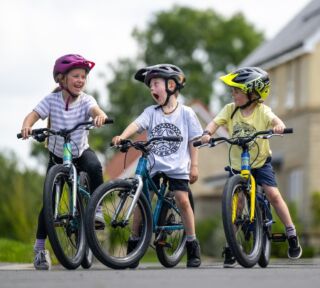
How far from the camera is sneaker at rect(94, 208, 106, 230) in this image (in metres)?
11.6

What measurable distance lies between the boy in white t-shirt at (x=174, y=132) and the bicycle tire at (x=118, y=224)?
0.68 metres

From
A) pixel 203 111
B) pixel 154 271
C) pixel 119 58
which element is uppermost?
pixel 119 58

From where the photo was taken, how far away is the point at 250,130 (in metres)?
12.7

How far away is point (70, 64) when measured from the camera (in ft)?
41.2

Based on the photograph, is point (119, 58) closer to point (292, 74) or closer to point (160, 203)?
point (292, 74)

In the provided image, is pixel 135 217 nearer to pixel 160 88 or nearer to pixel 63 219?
pixel 63 219

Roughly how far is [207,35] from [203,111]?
27.9m

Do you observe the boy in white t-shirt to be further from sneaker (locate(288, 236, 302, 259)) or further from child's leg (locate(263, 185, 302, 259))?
sneaker (locate(288, 236, 302, 259))

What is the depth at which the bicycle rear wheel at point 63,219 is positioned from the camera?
1147 cm

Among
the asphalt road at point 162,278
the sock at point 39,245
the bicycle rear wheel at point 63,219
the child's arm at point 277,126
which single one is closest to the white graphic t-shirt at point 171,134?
the child's arm at point 277,126

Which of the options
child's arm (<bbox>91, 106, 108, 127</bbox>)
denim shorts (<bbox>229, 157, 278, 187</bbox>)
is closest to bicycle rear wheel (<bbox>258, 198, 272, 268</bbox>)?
denim shorts (<bbox>229, 157, 278, 187</bbox>)

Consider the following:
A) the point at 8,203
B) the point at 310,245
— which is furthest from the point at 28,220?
the point at 310,245

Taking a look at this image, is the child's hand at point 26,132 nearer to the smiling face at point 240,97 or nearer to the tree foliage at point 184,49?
the smiling face at point 240,97

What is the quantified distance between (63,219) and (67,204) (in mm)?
208
